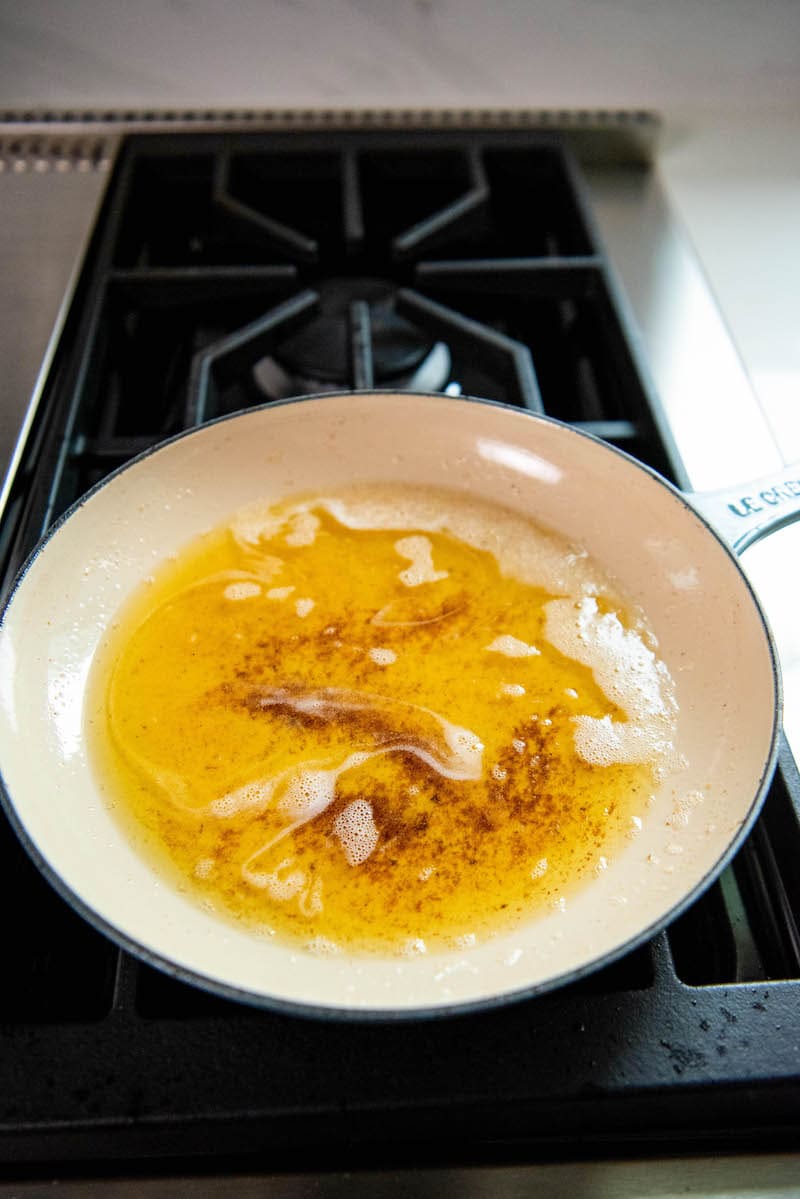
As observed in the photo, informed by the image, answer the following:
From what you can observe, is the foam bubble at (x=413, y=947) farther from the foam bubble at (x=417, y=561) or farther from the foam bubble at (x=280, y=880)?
the foam bubble at (x=417, y=561)

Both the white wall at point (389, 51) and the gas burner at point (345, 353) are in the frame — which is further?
the white wall at point (389, 51)

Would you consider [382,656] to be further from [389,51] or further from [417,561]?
[389,51]

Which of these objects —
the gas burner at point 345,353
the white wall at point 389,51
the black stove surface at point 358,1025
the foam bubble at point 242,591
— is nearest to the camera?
the black stove surface at point 358,1025

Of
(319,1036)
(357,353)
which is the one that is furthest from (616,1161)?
(357,353)

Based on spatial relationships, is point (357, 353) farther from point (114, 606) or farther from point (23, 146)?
point (23, 146)

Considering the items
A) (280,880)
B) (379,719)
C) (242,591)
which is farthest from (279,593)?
(280,880)

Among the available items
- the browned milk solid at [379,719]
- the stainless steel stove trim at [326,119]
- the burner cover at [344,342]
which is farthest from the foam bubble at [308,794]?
the stainless steel stove trim at [326,119]

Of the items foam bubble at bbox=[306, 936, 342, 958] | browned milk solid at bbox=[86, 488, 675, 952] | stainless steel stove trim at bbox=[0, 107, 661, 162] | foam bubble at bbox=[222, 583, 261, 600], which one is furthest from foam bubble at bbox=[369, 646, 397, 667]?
stainless steel stove trim at bbox=[0, 107, 661, 162]
